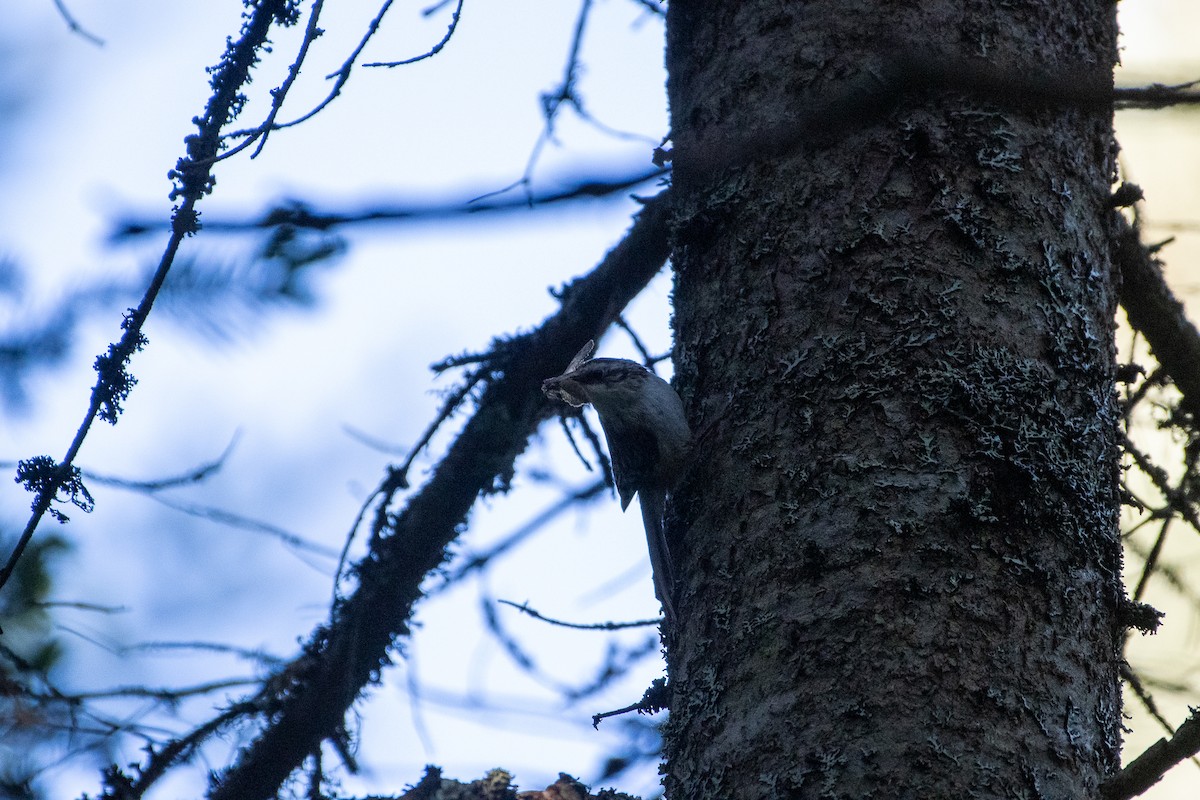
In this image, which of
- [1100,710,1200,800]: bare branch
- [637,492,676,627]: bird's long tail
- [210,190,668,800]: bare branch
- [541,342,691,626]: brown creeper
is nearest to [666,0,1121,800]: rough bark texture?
[1100,710,1200,800]: bare branch

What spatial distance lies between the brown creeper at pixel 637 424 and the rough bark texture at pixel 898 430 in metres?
0.42

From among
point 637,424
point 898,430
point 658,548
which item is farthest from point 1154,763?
point 637,424

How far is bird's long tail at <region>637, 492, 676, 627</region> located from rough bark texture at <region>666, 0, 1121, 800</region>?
226mm

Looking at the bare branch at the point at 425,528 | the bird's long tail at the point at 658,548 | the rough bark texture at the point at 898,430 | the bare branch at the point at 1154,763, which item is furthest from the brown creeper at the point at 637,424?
the bare branch at the point at 1154,763

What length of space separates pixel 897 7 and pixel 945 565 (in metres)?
1.41

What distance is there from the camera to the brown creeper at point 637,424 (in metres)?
3.10

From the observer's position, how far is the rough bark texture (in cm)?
193

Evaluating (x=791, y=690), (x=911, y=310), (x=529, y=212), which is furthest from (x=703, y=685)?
(x=529, y=212)

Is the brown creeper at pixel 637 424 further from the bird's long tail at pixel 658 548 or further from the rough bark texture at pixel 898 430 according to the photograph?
the rough bark texture at pixel 898 430

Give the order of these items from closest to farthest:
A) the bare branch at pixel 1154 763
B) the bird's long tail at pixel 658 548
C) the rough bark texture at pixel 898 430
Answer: the bare branch at pixel 1154 763, the rough bark texture at pixel 898 430, the bird's long tail at pixel 658 548

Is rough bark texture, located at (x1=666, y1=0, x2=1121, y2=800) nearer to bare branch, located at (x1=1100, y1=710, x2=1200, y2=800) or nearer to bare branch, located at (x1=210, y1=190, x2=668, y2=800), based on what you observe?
bare branch, located at (x1=1100, y1=710, x2=1200, y2=800)

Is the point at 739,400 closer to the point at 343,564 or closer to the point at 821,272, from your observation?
the point at 821,272

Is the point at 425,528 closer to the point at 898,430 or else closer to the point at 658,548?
the point at 658,548

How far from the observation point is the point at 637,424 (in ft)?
12.0
